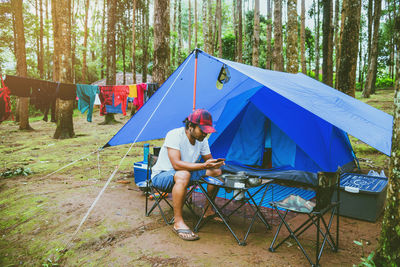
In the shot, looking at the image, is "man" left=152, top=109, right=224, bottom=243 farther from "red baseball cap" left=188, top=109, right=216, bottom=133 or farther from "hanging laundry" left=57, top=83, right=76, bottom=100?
"hanging laundry" left=57, top=83, right=76, bottom=100

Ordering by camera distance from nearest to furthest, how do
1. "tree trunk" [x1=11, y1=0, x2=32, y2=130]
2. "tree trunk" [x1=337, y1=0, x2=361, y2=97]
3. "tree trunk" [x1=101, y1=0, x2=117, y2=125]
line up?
"tree trunk" [x1=337, y1=0, x2=361, y2=97] → "tree trunk" [x1=11, y1=0, x2=32, y2=130] → "tree trunk" [x1=101, y1=0, x2=117, y2=125]

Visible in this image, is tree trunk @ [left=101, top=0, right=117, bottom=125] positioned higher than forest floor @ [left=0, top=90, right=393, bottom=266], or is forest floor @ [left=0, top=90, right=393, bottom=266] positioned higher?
tree trunk @ [left=101, top=0, right=117, bottom=125]

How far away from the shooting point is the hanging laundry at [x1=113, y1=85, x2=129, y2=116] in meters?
6.83

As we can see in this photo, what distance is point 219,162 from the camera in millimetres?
2602

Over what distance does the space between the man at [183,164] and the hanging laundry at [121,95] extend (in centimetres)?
432

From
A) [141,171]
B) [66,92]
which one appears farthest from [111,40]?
[141,171]

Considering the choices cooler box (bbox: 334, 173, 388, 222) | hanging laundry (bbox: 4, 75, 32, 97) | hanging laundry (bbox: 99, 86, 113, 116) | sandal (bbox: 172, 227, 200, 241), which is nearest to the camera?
sandal (bbox: 172, 227, 200, 241)

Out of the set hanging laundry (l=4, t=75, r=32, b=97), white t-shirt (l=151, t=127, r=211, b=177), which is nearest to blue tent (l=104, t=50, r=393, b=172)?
white t-shirt (l=151, t=127, r=211, b=177)

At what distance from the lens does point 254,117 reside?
466 centimetres

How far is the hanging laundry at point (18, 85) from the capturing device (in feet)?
18.6

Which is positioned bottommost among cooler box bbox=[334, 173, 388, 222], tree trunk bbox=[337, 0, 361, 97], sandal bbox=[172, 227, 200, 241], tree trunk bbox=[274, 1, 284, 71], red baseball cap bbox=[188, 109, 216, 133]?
sandal bbox=[172, 227, 200, 241]

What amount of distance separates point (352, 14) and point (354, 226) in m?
4.15

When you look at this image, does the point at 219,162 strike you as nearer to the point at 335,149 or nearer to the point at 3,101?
the point at 335,149

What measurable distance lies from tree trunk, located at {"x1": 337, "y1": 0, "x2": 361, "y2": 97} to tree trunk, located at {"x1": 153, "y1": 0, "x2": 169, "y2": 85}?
3552 millimetres
